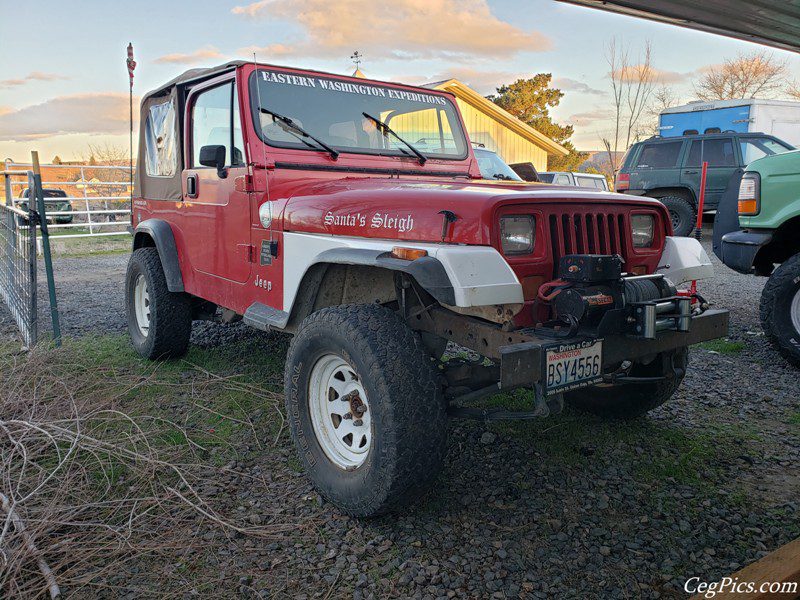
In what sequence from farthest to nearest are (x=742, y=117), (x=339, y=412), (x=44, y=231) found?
1. (x=742, y=117)
2. (x=44, y=231)
3. (x=339, y=412)

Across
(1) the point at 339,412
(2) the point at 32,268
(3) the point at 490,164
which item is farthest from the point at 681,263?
(3) the point at 490,164

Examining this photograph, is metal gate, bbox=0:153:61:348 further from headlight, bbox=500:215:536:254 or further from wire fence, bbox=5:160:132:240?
wire fence, bbox=5:160:132:240

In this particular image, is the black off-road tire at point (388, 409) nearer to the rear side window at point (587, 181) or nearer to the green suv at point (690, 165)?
the green suv at point (690, 165)

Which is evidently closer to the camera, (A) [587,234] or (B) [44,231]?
(A) [587,234]

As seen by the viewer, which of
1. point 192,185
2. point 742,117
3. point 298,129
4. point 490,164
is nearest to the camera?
point 298,129

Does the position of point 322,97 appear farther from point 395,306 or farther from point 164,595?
point 164,595

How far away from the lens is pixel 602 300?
2500mm

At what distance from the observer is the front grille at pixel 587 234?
2711 mm

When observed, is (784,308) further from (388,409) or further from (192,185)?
(192,185)

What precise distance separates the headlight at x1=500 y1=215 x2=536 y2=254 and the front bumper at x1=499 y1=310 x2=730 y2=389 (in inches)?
15.7

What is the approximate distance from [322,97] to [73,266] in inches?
376

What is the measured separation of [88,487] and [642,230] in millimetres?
2968

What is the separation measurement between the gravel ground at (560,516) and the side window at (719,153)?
30.7 feet

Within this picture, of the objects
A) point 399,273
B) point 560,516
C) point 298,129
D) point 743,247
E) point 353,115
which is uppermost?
point 353,115
